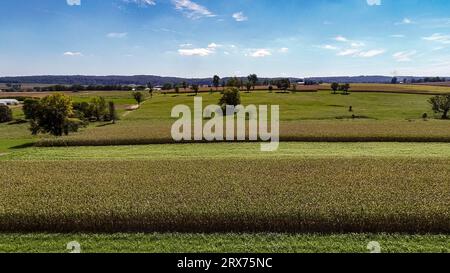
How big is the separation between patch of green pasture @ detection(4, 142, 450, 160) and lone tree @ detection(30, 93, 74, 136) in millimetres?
10105

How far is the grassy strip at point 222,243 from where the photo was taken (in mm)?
11891

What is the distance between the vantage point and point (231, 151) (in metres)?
30.5

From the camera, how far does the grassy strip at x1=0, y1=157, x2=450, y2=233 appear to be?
43.9 feet

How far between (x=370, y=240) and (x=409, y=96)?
96.5 meters

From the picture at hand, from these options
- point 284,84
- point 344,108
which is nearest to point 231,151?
point 344,108

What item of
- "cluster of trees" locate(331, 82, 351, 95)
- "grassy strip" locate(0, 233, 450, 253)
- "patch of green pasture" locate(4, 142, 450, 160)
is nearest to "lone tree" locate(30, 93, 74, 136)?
"patch of green pasture" locate(4, 142, 450, 160)

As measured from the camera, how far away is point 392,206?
1411 cm

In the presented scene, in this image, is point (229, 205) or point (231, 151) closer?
point (229, 205)

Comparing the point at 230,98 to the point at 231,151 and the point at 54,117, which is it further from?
the point at 231,151

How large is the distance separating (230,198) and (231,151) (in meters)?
15.3

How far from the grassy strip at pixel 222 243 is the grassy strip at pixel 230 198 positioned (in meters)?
0.57

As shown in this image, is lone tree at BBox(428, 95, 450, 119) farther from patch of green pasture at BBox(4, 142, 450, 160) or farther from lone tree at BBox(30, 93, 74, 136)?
lone tree at BBox(30, 93, 74, 136)
